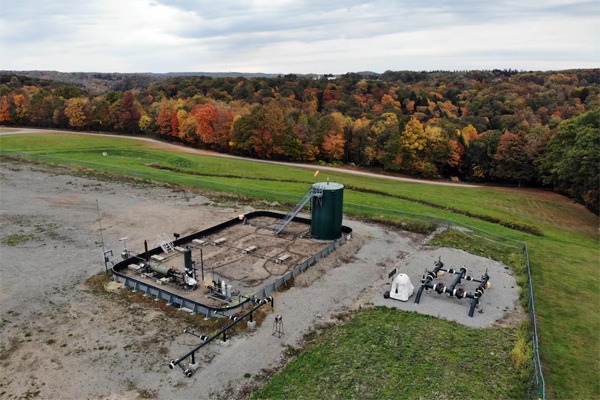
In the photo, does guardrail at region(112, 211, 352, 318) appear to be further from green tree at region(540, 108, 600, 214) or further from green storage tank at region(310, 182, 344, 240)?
green tree at region(540, 108, 600, 214)

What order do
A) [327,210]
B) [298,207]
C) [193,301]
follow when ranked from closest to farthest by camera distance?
[193,301] < [327,210] < [298,207]

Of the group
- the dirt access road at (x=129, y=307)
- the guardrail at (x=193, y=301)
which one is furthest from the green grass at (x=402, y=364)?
the guardrail at (x=193, y=301)

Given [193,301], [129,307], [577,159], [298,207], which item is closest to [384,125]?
[577,159]

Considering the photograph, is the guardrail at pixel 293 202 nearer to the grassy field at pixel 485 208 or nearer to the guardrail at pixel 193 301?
the guardrail at pixel 193 301

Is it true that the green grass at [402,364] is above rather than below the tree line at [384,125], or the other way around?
below

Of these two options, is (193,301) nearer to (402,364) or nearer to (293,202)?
(402,364)
